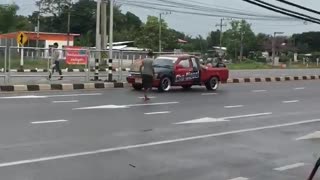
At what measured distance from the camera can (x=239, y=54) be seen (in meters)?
116

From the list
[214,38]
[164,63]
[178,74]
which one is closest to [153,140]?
[178,74]

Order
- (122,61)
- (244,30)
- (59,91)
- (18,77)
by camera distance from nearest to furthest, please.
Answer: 1. (59,91)
2. (18,77)
3. (122,61)
4. (244,30)

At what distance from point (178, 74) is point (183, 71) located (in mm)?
268

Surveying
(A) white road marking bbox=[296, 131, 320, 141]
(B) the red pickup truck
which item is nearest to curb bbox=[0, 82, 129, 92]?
(B) the red pickup truck

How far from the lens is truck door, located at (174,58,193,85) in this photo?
22234 mm

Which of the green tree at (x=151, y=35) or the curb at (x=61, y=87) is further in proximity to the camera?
the green tree at (x=151, y=35)

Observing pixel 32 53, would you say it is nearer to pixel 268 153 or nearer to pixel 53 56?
pixel 53 56

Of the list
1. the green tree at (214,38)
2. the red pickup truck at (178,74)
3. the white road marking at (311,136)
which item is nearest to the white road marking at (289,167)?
the white road marking at (311,136)

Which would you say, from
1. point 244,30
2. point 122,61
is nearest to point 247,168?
point 122,61

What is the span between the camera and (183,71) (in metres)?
22.4

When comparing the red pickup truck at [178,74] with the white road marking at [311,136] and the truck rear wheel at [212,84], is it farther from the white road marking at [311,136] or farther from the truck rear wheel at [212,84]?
the white road marking at [311,136]

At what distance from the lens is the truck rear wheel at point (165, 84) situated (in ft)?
71.0

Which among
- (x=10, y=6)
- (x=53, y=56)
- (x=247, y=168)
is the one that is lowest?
(x=247, y=168)

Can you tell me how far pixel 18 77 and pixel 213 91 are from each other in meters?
7.55
